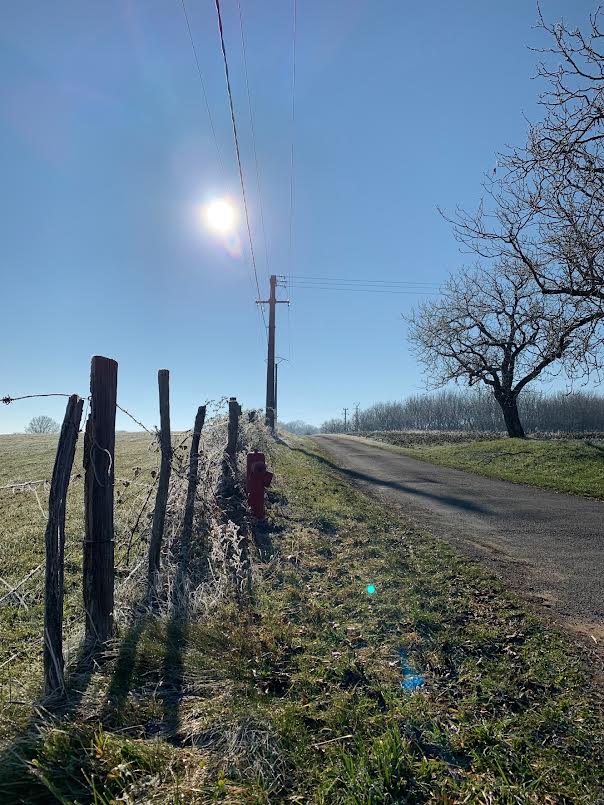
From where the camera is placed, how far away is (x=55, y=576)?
3.11 m

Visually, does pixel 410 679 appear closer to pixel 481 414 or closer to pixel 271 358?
pixel 271 358

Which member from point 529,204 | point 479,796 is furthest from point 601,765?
point 529,204

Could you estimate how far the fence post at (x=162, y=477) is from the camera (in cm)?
489

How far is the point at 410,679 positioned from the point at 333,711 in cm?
63

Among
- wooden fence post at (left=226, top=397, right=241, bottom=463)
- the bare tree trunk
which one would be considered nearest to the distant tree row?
the bare tree trunk

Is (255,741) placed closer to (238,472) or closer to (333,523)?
(333,523)

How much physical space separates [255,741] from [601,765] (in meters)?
1.65

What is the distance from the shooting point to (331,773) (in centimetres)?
234

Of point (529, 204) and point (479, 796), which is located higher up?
point (529, 204)

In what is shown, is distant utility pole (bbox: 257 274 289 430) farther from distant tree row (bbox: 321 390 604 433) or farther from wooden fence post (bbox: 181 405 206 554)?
distant tree row (bbox: 321 390 604 433)

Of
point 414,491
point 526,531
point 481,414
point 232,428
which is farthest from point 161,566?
point 481,414

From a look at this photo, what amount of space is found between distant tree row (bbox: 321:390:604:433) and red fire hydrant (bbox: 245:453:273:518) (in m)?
78.3

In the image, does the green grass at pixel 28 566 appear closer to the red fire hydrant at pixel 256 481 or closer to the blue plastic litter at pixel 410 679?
the red fire hydrant at pixel 256 481

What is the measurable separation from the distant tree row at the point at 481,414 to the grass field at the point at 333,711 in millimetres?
80415
